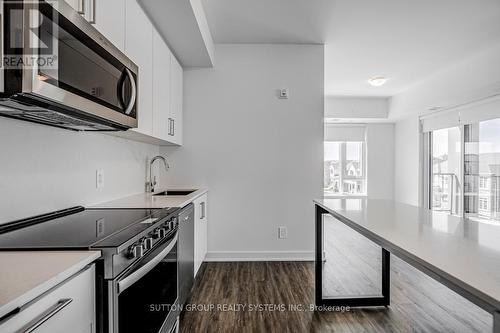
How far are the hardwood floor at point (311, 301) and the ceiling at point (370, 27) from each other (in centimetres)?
268

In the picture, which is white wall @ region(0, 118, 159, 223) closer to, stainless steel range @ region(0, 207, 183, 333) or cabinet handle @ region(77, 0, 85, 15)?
stainless steel range @ region(0, 207, 183, 333)

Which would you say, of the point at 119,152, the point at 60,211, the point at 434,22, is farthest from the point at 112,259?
the point at 434,22

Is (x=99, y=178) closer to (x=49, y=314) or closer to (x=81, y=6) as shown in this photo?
(x=81, y=6)

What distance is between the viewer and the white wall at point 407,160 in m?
6.22

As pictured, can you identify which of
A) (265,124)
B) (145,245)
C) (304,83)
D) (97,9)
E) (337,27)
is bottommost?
(145,245)

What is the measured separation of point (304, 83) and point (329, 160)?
3.92 meters

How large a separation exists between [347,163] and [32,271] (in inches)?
281

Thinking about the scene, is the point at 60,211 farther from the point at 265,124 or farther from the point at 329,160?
the point at 329,160

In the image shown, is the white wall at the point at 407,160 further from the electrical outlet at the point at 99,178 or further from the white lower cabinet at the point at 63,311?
the white lower cabinet at the point at 63,311

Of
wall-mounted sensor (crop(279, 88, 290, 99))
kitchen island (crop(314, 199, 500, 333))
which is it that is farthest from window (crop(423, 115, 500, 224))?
kitchen island (crop(314, 199, 500, 333))

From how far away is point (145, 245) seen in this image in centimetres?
135

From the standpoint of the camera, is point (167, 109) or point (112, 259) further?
point (167, 109)

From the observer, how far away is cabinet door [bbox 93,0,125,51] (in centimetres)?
145

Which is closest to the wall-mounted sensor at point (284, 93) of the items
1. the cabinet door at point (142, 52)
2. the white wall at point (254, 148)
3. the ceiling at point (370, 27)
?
the white wall at point (254, 148)
